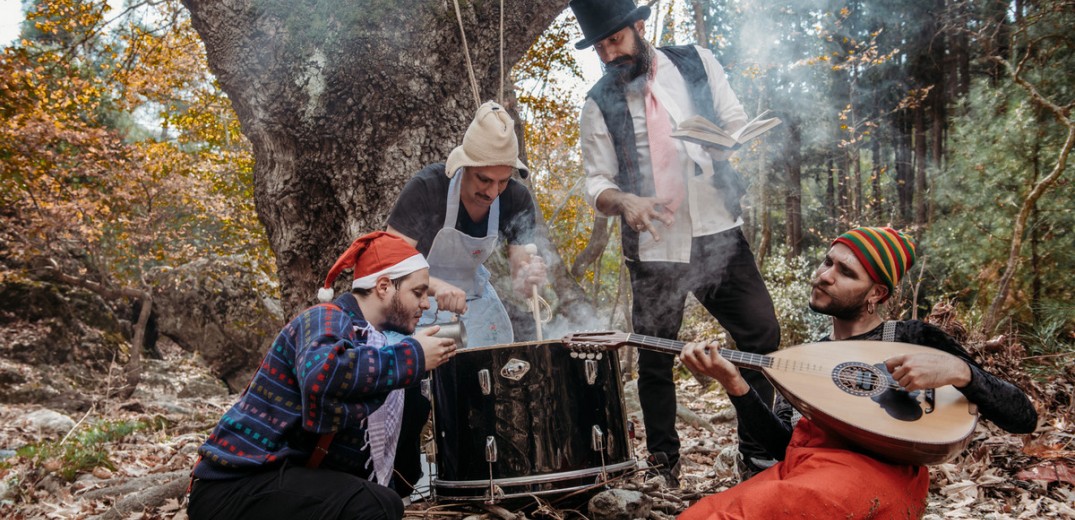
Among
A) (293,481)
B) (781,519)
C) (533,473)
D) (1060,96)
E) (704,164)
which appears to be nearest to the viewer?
(781,519)

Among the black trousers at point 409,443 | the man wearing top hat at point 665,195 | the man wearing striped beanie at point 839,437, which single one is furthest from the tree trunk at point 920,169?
the black trousers at point 409,443

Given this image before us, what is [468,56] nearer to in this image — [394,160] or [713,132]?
[394,160]

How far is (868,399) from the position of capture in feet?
8.39

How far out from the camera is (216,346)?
573 inches

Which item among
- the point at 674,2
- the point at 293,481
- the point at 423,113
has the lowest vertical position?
the point at 293,481

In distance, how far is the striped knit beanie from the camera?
112 inches

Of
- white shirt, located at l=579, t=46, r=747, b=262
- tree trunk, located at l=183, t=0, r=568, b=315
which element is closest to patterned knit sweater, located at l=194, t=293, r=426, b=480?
white shirt, located at l=579, t=46, r=747, b=262

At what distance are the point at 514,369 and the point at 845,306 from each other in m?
1.42

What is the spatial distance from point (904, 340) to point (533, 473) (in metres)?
1.62

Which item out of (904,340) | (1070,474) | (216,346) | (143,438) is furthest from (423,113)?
(216,346)

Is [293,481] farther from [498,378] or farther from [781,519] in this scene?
[781,519]

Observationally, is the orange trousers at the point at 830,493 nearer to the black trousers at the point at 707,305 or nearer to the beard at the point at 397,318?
the black trousers at the point at 707,305

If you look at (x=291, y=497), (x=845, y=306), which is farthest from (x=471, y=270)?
(x=845, y=306)

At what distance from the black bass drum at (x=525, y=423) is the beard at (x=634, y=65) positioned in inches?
63.6
